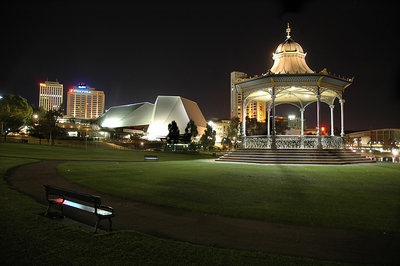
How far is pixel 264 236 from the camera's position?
559cm

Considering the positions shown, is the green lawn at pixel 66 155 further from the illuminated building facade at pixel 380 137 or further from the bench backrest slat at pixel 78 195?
the illuminated building facade at pixel 380 137

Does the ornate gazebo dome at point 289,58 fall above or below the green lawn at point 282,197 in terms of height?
above

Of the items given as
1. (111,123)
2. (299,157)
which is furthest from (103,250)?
(111,123)

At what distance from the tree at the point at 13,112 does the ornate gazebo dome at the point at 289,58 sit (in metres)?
59.9

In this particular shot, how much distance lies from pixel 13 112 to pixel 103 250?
74.3 metres

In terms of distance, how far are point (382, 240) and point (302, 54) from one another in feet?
81.2

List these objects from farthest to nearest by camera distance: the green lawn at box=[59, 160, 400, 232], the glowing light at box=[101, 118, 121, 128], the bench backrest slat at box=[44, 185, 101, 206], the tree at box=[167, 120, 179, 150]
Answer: the glowing light at box=[101, 118, 121, 128] < the tree at box=[167, 120, 179, 150] < the green lawn at box=[59, 160, 400, 232] < the bench backrest slat at box=[44, 185, 101, 206]

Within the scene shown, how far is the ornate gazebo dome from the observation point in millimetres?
25891

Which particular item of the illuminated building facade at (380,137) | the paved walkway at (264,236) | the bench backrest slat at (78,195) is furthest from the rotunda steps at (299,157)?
the illuminated building facade at (380,137)

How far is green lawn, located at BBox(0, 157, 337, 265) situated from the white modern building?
326ft

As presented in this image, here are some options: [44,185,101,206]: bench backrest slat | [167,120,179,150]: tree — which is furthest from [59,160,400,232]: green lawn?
[167,120,179,150]: tree

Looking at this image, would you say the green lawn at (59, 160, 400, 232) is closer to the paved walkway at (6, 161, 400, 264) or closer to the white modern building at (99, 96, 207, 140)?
the paved walkway at (6, 161, 400, 264)

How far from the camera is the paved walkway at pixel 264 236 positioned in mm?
4750

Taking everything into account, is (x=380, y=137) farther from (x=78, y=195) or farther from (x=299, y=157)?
(x=78, y=195)
